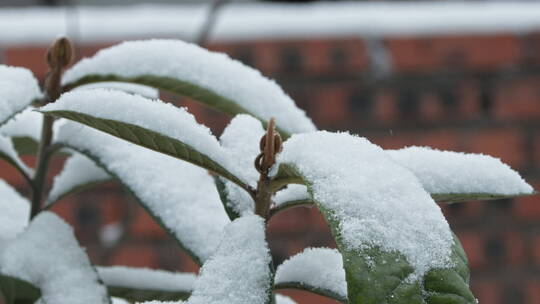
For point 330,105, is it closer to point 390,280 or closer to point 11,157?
point 11,157

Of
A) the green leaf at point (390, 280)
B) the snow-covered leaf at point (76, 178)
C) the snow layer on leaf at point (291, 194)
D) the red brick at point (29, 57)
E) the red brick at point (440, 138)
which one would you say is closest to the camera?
the green leaf at point (390, 280)

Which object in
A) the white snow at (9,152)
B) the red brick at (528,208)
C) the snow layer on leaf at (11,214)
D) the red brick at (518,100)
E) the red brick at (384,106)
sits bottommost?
the snow layer on leaf at (11,214)

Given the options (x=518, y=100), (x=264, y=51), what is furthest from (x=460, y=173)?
(x=518, y=100)

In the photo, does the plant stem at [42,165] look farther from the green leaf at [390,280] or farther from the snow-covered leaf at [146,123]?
the green leaf at [390,280]

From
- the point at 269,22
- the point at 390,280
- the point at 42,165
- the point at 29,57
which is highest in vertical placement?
the point at 269,22

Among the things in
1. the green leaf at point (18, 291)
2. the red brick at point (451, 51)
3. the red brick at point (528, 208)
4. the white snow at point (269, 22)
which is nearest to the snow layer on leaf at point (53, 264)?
the green leaf at point (18, 291)
